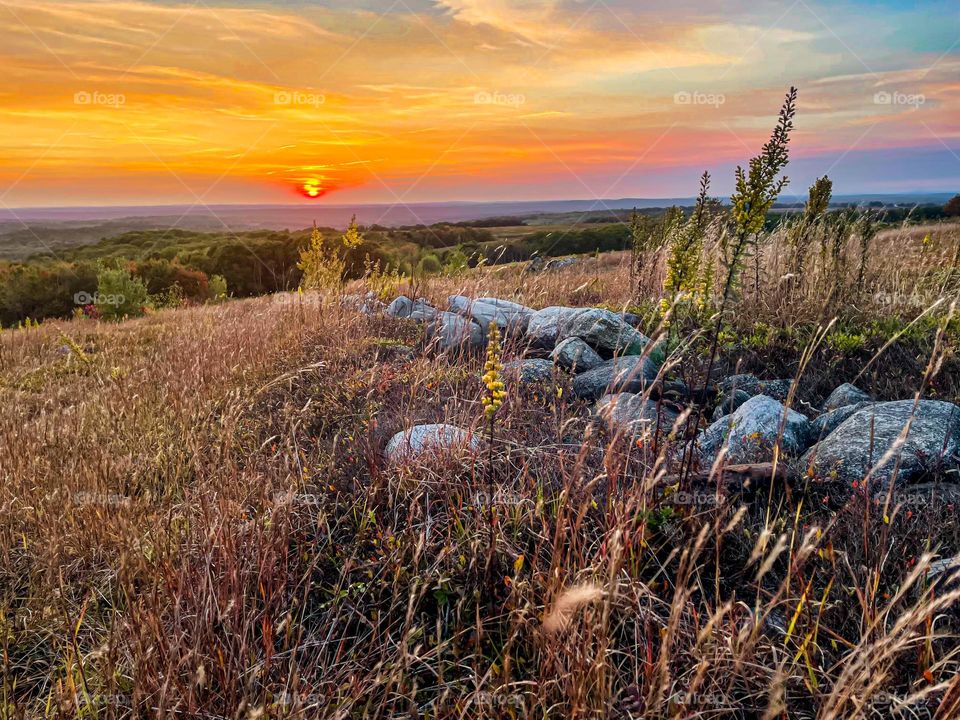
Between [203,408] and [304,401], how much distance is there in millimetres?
633

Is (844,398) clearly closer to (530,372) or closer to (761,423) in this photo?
(761,423)

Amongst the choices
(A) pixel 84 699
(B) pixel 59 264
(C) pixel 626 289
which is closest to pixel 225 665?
(A) pixel 84 699

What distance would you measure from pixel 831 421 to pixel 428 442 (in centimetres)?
238

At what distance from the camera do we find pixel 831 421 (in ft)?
11.6

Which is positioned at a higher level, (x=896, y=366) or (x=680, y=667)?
(x=896, y=366)

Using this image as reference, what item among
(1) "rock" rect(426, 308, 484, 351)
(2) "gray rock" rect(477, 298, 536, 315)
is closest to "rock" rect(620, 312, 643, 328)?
(2) "gray rock" rect(477, 298, 536, 315)

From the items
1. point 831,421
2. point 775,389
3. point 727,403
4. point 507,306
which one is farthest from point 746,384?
point 507,306

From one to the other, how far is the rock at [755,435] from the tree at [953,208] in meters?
27.1

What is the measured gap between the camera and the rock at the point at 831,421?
137 inches

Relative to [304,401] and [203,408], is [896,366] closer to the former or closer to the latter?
[304,401]

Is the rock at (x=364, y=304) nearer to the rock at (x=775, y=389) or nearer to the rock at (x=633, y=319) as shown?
the rock at (x=633, y=319)

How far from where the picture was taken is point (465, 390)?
13.3 feet

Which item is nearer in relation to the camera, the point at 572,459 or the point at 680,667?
the point at 680,667

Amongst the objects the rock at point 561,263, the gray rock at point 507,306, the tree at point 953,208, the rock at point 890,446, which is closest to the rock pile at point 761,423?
the rock at point 890,446
